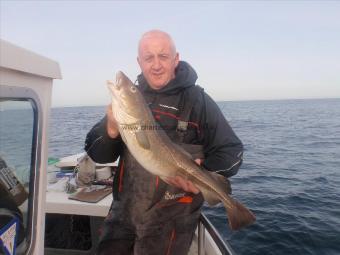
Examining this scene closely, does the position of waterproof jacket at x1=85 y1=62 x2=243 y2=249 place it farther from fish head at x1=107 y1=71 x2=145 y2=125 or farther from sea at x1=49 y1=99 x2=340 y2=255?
sea at x1=49 y1=99 x2=340 y2=255

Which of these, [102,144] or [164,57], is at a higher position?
[164,57]

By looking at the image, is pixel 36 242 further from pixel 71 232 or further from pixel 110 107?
pixel 71 232

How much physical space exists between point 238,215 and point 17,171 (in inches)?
89.5

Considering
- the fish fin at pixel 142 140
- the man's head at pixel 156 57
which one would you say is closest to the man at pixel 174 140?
the man's head at pixel 156 57

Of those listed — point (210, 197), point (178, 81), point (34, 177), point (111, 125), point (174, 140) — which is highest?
point (178, 81)

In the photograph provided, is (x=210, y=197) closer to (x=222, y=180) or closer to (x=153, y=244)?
(x=222, y=180)

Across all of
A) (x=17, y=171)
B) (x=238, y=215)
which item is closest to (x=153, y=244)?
(x=238, y=215)

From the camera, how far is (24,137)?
7.06 feet

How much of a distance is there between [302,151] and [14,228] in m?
20.0

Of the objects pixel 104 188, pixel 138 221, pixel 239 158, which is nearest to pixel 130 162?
pixel 138 221

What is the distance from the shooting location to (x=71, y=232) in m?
5.34

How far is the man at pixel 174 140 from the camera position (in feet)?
11.0

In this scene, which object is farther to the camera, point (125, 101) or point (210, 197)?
point (210, 197)

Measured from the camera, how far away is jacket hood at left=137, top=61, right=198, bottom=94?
3.55 metres
